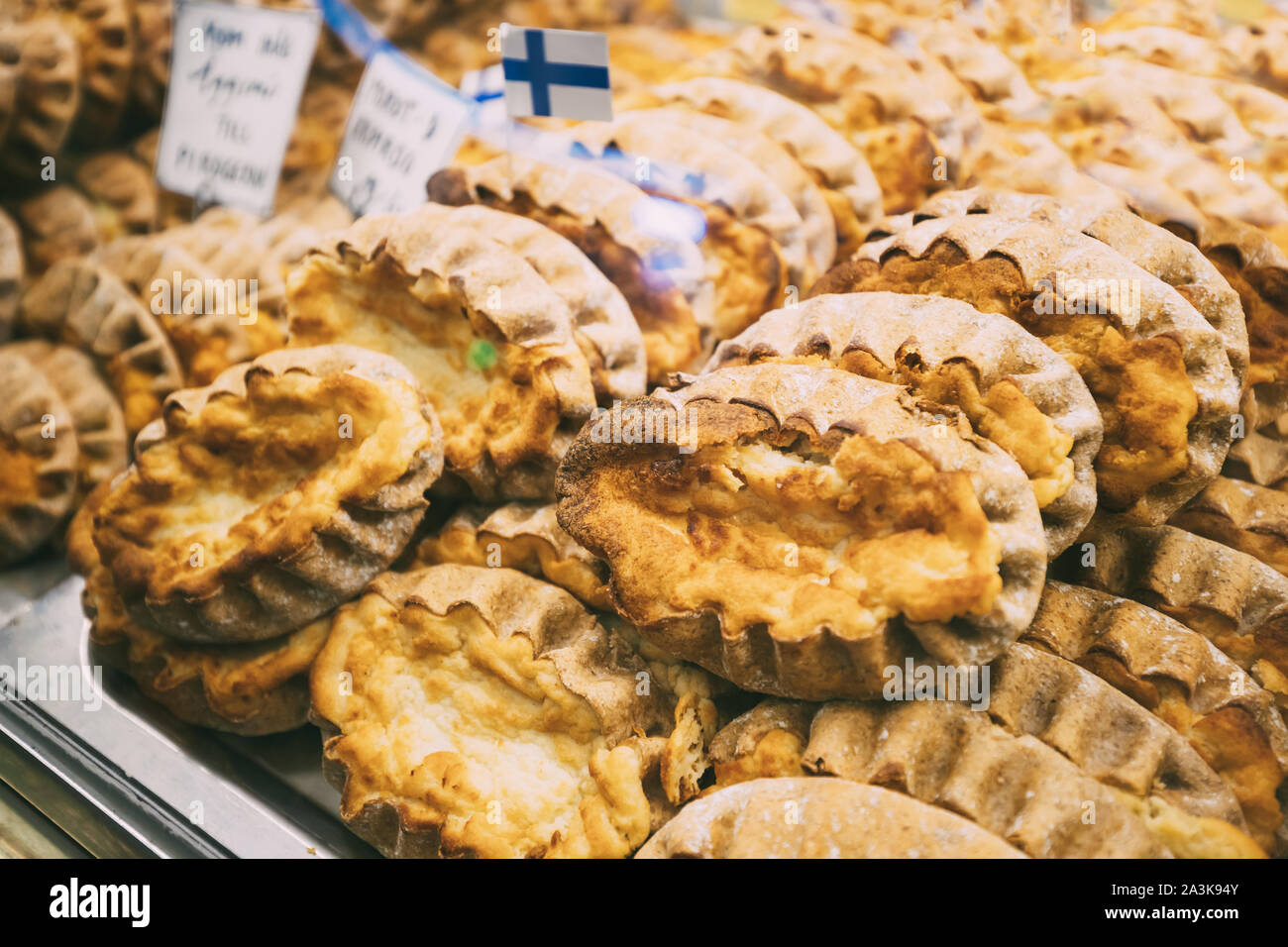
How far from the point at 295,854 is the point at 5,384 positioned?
168 centimetres

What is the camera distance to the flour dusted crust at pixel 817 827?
4.49 feet

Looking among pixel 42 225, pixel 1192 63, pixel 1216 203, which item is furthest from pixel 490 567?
pixel 1192 63

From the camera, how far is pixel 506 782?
1823mm

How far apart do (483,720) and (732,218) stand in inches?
53.8

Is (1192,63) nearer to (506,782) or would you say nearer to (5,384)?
(506,782)

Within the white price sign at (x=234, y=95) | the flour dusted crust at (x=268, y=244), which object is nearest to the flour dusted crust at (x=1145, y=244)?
the flour dusted crust at (x=268, y=244)

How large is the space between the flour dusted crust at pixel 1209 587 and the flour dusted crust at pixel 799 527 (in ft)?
1.45

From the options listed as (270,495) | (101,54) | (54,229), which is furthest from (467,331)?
(101,54)

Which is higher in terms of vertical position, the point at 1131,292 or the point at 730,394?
the point at 1131,292

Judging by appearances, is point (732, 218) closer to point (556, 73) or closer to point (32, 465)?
point (556, 73)

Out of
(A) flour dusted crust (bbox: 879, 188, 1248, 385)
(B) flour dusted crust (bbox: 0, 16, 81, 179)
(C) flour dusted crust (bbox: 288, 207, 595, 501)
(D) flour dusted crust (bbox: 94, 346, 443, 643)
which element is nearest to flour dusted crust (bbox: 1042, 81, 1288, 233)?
(A) flour dusted crust (bbox: 879, 188, 1248, 385)

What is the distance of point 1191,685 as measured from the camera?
1.64 meters

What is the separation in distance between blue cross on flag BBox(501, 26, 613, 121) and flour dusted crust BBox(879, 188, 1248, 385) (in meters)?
0.79

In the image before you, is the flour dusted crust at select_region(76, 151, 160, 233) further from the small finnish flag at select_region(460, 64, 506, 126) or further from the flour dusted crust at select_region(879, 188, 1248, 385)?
the flour dusted crust at select_region(879, 188, 1248, 385)
